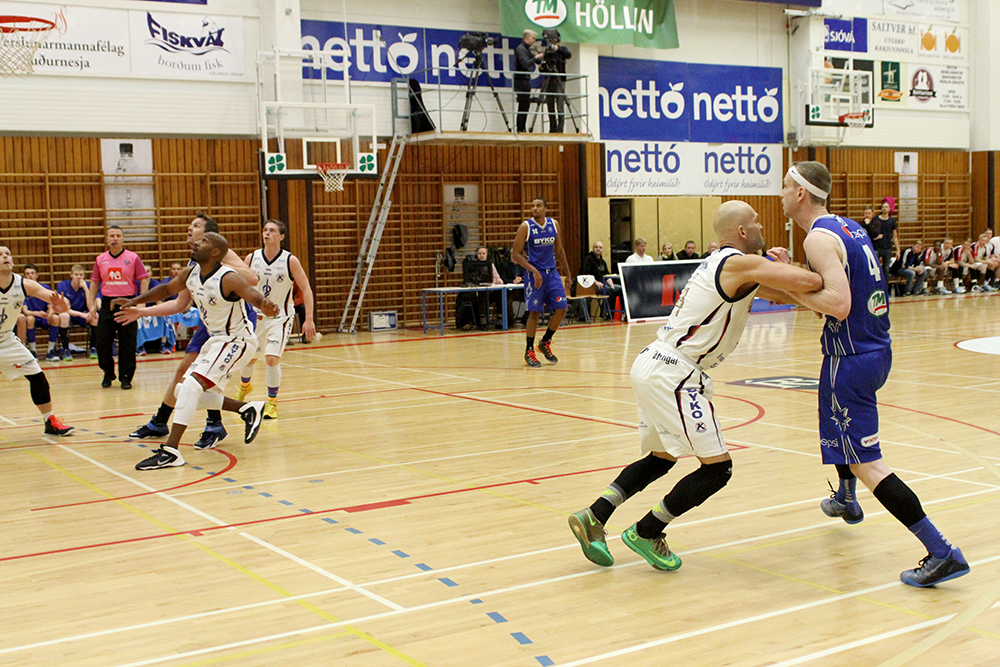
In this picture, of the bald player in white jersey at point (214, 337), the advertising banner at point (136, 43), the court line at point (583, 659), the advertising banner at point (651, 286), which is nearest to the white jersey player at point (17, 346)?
the bald player in white jersey at point (214, 337)

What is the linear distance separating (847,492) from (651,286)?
14945 millimetres

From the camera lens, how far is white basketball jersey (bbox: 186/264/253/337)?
7.87 meters

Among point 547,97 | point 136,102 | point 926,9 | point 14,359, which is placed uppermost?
point 926,9

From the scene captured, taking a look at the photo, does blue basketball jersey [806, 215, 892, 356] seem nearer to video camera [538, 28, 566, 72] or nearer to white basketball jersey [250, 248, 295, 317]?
white basketball jersey [250, 248, 295, 317]

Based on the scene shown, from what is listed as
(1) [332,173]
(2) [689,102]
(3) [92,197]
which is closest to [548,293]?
(1) [332,173]

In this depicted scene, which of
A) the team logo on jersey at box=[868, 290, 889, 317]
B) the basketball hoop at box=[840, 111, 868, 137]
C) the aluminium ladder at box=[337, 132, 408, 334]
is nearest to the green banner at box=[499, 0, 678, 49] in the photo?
the aluminium ladder at box=[337, 132, 408, 334]

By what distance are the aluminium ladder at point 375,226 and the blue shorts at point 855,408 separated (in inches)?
615

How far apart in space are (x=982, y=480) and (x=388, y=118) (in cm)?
1545

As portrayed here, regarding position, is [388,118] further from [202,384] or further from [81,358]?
[202,384]

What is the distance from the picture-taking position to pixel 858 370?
4367 millimetres

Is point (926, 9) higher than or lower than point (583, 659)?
higher

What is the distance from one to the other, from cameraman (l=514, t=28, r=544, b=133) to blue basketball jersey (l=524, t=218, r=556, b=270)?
716 cm

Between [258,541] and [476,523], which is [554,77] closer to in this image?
[476,523]

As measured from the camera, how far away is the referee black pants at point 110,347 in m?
12.4
